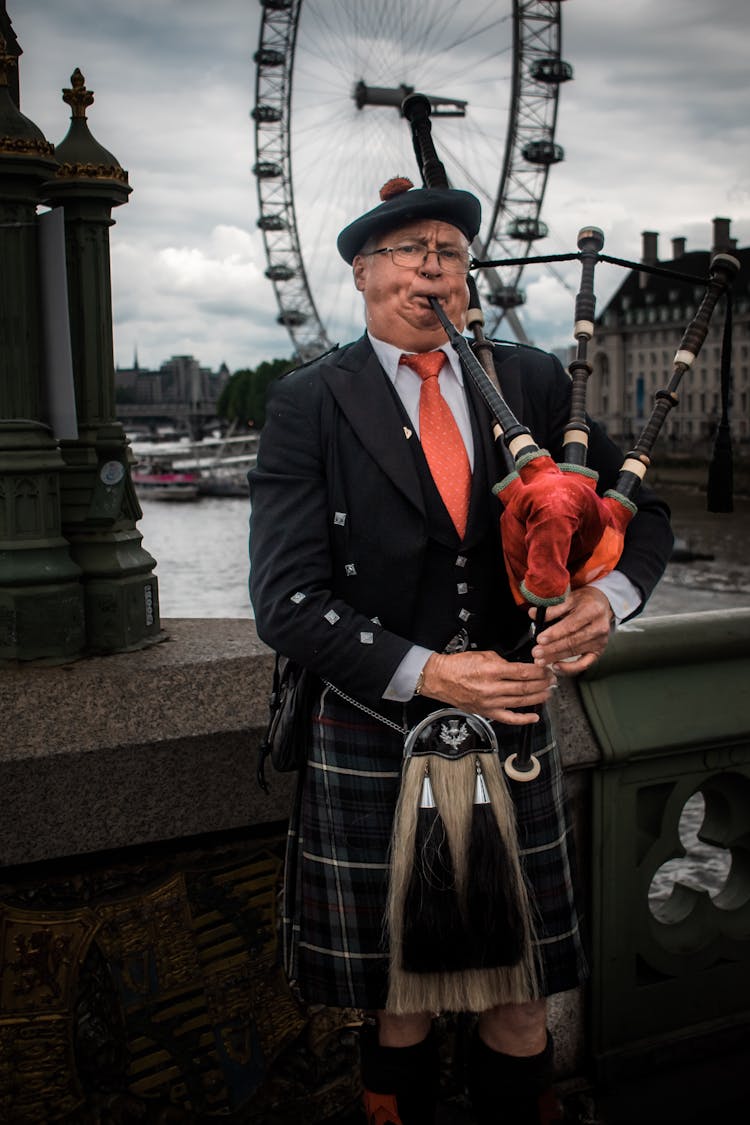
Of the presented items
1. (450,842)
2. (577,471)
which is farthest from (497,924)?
(577,471)

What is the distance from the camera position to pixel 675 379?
2186mm

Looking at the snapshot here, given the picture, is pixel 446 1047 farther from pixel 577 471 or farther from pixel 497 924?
pixel 577 471

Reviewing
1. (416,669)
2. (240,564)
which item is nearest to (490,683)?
(416,669)

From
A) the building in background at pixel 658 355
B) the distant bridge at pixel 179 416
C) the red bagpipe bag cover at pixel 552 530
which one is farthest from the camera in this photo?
the distant bridge at pixel 179 416

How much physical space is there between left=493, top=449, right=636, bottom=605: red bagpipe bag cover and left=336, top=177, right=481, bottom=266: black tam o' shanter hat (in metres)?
0.49

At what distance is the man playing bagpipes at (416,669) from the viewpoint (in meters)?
2.06

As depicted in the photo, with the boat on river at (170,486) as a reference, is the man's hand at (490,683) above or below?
above

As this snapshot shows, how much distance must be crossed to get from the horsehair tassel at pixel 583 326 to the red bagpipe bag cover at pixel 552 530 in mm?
155

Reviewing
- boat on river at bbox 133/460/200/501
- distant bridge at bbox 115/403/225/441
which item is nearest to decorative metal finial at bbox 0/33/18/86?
boat on river at bbox 133/460/200/501

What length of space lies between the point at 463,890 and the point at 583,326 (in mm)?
993

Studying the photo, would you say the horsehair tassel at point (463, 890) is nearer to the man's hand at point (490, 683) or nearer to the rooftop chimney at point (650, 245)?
the man's hand at point (490, 683)

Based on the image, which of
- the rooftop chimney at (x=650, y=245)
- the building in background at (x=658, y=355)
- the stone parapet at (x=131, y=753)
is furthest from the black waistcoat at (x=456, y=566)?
the rooftop chimney at (x=650, y=245)

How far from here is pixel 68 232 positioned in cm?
308

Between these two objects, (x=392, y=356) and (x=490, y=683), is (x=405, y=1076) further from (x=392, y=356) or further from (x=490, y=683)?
(x=392, y=356)
